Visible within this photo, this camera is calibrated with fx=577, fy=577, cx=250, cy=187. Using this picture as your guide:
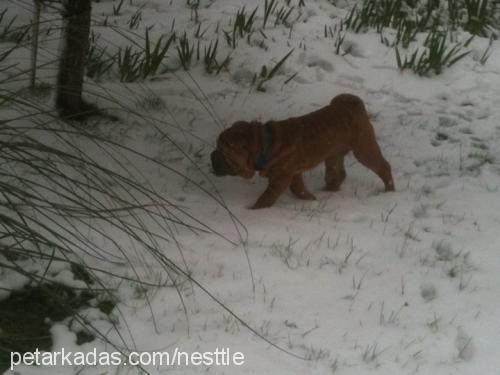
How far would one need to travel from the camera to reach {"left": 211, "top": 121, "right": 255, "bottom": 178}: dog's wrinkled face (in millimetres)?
3502

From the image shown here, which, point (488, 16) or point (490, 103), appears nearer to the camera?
point (490, 103)

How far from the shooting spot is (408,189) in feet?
13.4

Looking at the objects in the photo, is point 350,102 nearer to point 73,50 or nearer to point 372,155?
point 372,155

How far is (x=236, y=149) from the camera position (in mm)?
3500

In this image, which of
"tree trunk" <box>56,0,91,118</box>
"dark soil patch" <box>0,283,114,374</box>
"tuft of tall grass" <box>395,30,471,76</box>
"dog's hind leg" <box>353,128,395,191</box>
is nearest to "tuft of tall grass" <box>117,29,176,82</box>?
"tree trunk" <box>56,0,91,118</box>

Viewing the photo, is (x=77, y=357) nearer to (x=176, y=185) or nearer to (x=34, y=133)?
(x=176, y=185)

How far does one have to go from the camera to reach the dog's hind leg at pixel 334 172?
4090mm

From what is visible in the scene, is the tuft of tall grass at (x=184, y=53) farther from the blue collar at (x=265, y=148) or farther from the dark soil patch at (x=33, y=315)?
the dark soil patch at (x=33, y=315)


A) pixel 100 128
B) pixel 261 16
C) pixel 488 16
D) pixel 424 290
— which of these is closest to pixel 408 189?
pixel 424 290

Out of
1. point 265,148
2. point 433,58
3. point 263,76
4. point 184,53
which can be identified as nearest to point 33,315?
point 265,148

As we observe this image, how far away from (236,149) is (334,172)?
93 cm

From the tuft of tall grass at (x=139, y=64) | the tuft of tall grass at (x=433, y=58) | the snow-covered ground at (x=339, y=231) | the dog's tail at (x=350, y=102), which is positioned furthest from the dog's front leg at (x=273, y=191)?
the tuft of tall grass at (x=433, y=58)

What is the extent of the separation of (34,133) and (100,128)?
0.54m

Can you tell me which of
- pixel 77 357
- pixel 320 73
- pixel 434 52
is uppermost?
pixel 434 52
